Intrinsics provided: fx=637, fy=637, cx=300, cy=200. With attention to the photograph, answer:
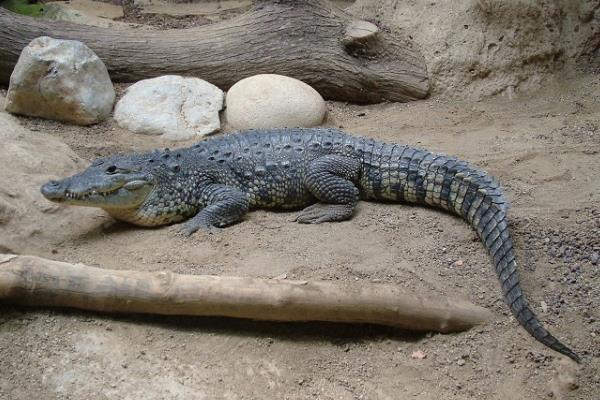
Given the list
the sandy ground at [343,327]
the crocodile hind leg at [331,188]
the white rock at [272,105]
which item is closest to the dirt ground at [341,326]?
the sandy ground at [343,327]

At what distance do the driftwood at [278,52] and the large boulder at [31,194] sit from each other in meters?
1.64

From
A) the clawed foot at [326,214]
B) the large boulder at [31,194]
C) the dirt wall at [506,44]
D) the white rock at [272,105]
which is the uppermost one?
the dirt wall at [506,44]

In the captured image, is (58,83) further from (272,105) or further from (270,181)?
(270,181)

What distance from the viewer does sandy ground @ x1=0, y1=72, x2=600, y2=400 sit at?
10.1ft

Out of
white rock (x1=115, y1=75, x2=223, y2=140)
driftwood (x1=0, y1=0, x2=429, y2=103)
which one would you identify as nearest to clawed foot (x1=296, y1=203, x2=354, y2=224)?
white rock (x1=115, y1=75, x2=223, y2=140)

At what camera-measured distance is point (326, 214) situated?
4.38m

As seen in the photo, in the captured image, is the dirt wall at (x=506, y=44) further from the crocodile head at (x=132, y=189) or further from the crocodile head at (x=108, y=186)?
the crocodile head at (x=108, y=186)

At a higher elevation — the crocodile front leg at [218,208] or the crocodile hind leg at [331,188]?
the crocodile hind leg at [331,188]

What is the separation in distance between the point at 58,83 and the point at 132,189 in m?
1.93

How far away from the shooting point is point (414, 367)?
327cm

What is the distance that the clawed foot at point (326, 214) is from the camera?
4352 millimetres

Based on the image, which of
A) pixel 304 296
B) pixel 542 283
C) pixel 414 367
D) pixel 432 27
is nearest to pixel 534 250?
pixel 542 283

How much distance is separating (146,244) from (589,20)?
5.26 metres

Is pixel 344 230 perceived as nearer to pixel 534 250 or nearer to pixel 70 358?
pixel 534 250
